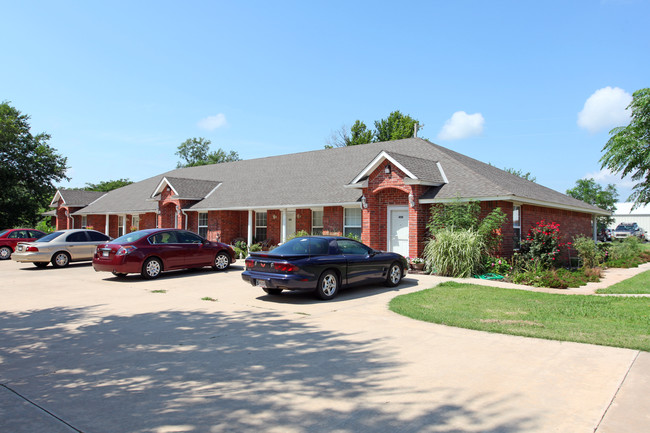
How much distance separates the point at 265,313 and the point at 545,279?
27.2 ft

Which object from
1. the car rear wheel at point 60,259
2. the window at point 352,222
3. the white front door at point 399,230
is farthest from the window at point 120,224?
the white front door at point 399,230

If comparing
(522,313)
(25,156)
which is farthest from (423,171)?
(25,156)

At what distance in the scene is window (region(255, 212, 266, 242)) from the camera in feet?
79.4

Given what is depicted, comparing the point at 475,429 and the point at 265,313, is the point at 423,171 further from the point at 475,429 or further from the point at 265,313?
the point at 475,429

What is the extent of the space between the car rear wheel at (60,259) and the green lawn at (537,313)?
14898 mm

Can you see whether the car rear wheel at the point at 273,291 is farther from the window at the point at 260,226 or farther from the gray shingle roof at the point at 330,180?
the window at the point at 260,226

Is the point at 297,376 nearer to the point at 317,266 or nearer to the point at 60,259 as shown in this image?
the point at 317,266

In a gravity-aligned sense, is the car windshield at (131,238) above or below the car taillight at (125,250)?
above

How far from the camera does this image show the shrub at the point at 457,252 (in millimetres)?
14297

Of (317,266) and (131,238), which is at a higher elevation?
(131,238)

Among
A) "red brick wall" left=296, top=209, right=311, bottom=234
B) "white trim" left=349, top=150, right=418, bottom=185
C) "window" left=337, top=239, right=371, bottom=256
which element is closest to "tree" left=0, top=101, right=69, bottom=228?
"red brick wall" left=296, top=209, right=311, bottom=234

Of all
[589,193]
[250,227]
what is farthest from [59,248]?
[589,193]

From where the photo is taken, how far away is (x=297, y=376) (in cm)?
507

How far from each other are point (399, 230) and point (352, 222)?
293cm
